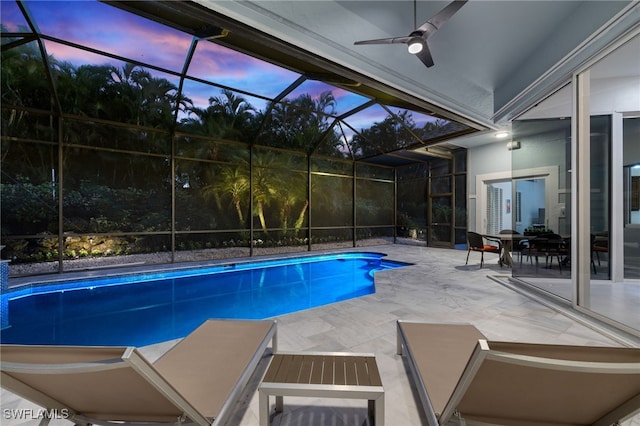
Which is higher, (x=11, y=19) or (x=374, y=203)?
(x=11, y=19)

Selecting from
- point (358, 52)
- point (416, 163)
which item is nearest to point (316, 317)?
point (358, 52)

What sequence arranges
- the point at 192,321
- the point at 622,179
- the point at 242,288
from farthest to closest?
1. the point at 242,288
2. the point at 622,179
3. the point at 192,321

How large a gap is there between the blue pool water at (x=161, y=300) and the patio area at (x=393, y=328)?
3.88 feet

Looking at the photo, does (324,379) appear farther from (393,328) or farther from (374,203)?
(374,203)

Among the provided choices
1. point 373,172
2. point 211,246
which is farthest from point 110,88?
point 373,172

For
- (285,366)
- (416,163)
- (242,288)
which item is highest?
(416,163)

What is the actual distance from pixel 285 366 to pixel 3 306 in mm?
5441

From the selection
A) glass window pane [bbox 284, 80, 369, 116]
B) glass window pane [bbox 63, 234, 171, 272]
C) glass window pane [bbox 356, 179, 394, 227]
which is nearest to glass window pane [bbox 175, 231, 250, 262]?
glass window pane [bbox 63, 234, 171, 272]

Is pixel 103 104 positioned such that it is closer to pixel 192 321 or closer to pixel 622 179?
pixel 192 321

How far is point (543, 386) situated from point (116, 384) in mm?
1853

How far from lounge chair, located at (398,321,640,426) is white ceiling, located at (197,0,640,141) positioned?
3752 mm

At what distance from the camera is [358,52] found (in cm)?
420

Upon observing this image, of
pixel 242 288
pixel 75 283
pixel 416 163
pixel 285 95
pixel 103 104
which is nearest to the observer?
pixel 75 283

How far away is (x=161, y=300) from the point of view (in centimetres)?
492
